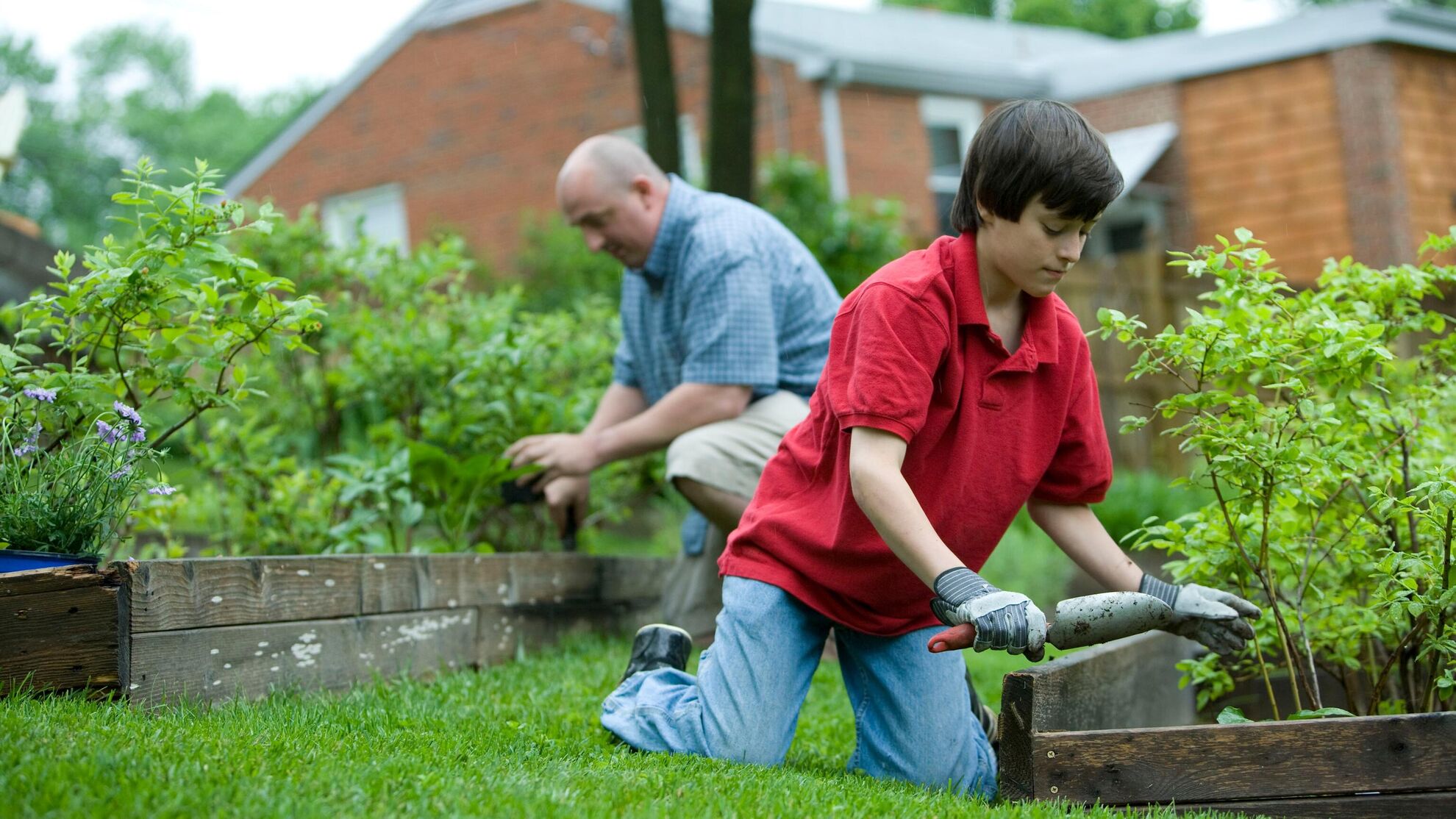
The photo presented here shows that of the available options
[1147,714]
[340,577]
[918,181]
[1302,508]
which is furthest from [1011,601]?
[918,181]

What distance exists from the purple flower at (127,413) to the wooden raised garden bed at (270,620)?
1.06ft

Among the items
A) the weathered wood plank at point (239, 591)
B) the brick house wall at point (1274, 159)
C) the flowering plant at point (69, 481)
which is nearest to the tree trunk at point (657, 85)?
the weathered wood plank at point (239, 591)

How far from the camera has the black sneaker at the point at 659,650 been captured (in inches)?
132

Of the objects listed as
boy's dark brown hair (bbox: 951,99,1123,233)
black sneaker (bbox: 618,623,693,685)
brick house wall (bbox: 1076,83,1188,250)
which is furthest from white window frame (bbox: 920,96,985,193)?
boy's dark brown hair (bbox: 951,99,1123,233)

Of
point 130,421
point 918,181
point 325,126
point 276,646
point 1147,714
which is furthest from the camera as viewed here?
point 325,126

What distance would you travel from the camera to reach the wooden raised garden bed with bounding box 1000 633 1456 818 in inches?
100

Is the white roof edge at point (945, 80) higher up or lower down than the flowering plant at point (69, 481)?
higher up

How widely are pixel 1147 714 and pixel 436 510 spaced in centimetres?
243

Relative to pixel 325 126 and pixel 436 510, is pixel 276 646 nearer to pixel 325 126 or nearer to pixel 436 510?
pixel 436 510

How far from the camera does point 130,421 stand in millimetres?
2912

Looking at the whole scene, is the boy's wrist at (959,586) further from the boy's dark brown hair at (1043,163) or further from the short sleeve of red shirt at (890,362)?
the boy's dark brown hair at (1043,163)

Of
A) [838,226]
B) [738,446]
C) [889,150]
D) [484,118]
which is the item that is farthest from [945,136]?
[738,446]

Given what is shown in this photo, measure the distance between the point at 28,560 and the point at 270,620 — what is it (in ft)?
2.12

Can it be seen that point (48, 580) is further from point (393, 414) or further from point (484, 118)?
point (484, 118)
